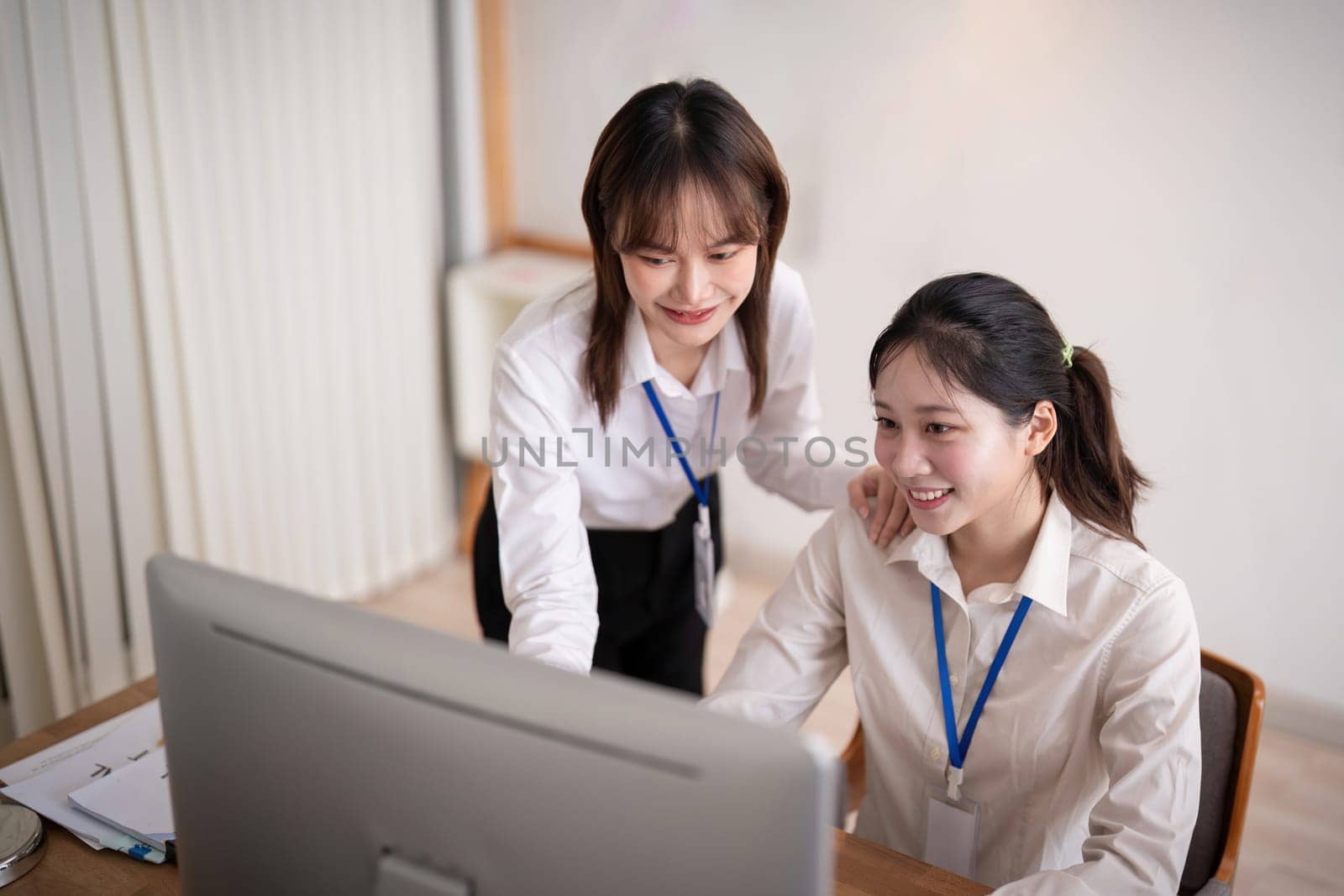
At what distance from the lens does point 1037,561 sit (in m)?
1.36

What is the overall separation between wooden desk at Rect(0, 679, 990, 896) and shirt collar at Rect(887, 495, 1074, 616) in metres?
0.32

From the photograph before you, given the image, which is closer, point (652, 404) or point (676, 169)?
point (676, 169)

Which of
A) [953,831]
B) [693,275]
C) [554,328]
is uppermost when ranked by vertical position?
[693,275]

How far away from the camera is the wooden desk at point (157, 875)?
120 cm

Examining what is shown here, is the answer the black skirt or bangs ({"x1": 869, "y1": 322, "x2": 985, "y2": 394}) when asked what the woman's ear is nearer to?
bangs ({"x1": 869, "y1": 322, "x2": 985, "y2": 394})

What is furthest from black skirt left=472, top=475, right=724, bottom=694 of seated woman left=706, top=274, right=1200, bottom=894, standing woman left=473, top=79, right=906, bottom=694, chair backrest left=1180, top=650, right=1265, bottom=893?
chair backrest left=1180, top=650, right=1265, bottom=893

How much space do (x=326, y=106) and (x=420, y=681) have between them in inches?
98.2

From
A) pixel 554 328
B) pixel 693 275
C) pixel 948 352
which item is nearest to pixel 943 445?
pixel 948 352

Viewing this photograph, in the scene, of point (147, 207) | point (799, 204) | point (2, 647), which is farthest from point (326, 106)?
point (2, 647)

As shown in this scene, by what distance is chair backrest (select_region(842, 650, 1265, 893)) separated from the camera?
1.35 m

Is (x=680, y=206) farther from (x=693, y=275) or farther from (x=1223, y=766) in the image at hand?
(x=1223, y=766)

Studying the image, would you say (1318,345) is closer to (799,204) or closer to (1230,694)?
(799,204)

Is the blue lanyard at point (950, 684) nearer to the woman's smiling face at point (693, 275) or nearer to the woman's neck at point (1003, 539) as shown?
the woman's neck at point (1003, 539)

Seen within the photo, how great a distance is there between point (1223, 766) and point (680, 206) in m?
0.91
